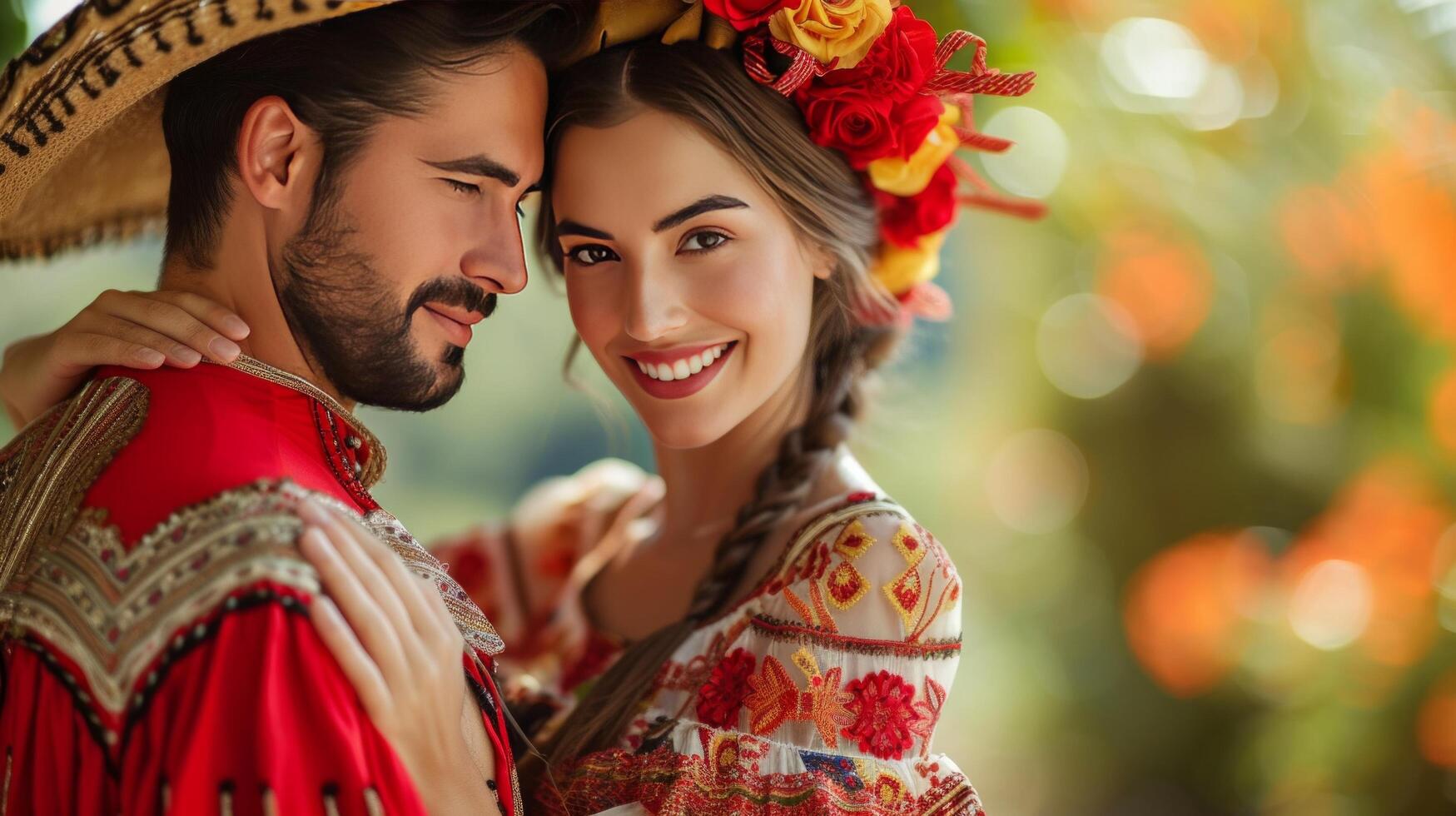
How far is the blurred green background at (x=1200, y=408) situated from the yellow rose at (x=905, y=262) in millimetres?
212

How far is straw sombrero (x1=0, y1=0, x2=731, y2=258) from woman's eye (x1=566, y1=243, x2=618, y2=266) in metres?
0.23

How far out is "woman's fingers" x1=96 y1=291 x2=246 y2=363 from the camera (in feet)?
3.71

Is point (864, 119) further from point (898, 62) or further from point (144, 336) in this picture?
point (144, 336)

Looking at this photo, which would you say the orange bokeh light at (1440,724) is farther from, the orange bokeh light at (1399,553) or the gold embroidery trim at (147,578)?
the gold embroidery trim at (147,578)

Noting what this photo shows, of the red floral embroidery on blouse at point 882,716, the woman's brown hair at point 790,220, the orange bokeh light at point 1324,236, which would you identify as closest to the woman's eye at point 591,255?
the woman's brown hair at point 790,220

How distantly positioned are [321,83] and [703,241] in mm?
460

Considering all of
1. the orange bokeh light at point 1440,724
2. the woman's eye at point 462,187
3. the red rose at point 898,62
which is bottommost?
the orange bokeh light at point 1440,724

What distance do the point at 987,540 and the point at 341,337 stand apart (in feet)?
5.99

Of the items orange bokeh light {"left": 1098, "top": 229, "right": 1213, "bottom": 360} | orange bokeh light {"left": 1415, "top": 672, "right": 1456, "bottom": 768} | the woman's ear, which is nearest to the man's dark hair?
the woman's ear

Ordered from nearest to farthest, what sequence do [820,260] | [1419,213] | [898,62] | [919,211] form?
1. [898,62]
2. [820,260]
3. [919,211]
4. [1419,213]

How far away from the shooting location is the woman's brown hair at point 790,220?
4.46ft

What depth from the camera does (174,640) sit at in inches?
35.8

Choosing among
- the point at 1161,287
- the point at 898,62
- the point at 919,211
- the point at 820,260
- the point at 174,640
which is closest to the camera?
the point at 174,640

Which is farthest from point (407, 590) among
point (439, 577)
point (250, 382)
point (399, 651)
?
point (250, 382)
